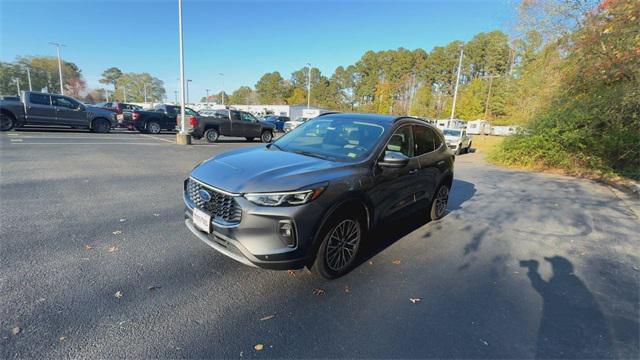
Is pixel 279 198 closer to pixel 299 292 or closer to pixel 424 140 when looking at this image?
pixel 299 292

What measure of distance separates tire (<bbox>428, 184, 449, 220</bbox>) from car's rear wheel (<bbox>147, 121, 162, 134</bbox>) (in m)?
18.0

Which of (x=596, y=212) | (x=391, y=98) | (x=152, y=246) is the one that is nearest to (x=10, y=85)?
(x=391, y=98)

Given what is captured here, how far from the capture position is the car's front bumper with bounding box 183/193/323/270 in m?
2.68

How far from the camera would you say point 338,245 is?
3.28m

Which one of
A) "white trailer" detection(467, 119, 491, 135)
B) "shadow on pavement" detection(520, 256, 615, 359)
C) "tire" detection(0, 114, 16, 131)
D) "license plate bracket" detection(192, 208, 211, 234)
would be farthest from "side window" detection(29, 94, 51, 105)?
"white trailer" detection(467, 119, 491, 135)

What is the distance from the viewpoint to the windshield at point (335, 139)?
366cm

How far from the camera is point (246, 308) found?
2752 mm

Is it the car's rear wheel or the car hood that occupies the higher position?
the car hood

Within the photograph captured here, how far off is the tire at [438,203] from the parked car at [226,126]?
11.8 m

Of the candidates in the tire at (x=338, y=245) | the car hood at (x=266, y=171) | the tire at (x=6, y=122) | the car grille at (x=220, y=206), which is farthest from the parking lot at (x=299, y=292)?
the tire at (x=6, y=122)

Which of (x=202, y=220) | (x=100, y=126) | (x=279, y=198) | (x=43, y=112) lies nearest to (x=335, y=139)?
(x=279, y=198)

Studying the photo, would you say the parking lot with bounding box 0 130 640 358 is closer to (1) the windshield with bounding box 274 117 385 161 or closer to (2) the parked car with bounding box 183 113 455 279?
(2) the parked car with bounding box 183 113 455 279

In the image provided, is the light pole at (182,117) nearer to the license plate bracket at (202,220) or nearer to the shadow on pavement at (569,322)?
the license plate bracket at (202,220)

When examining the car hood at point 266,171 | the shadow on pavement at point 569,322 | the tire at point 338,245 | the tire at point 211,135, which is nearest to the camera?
the shadow on pavement at point 569,322
